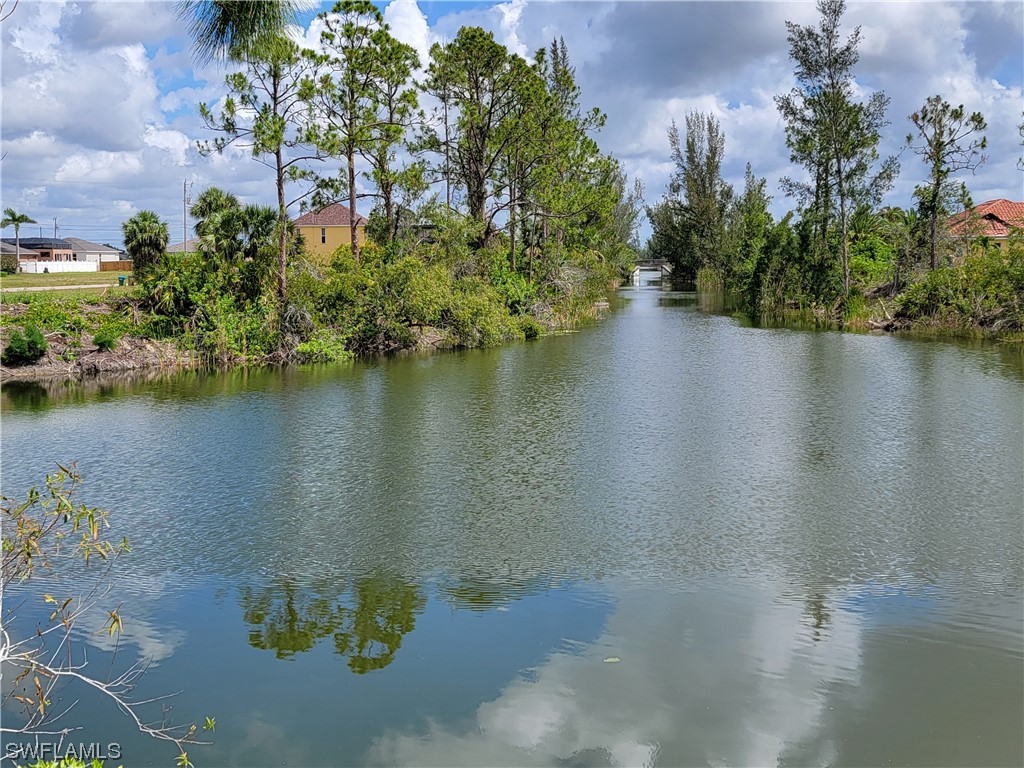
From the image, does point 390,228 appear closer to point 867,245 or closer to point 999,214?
point 867,245

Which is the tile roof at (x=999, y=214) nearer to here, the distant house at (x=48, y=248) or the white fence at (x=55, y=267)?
the white fence at (x=55, y=267)

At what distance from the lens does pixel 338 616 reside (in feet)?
23.0

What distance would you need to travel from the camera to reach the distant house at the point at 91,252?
294 ft

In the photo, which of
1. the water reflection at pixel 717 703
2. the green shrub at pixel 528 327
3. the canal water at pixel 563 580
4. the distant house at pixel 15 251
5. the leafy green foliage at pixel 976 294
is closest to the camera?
the water reflection at pixel 717 703

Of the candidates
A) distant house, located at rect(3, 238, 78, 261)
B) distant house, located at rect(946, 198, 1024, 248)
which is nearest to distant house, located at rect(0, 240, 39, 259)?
distant house, located at rect(3, 238, 78, 261)

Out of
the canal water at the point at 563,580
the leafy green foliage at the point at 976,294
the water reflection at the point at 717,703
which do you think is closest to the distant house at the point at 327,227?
the leafy green foliage at the point at 976,294

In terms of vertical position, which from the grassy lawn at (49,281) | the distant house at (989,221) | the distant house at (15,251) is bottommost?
the grassy lawn at (49,281)

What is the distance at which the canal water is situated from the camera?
538 centimetres

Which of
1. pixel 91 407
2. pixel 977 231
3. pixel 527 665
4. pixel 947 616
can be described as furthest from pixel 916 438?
pixel 977 231

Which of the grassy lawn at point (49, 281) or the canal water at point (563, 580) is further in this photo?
the grassy lawn at point (49, 281)

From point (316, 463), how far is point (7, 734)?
6.48 metres

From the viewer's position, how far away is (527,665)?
20.1ft

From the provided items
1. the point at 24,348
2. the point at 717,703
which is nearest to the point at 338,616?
the point at 717,703

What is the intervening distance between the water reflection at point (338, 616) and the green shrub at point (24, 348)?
1660cm
